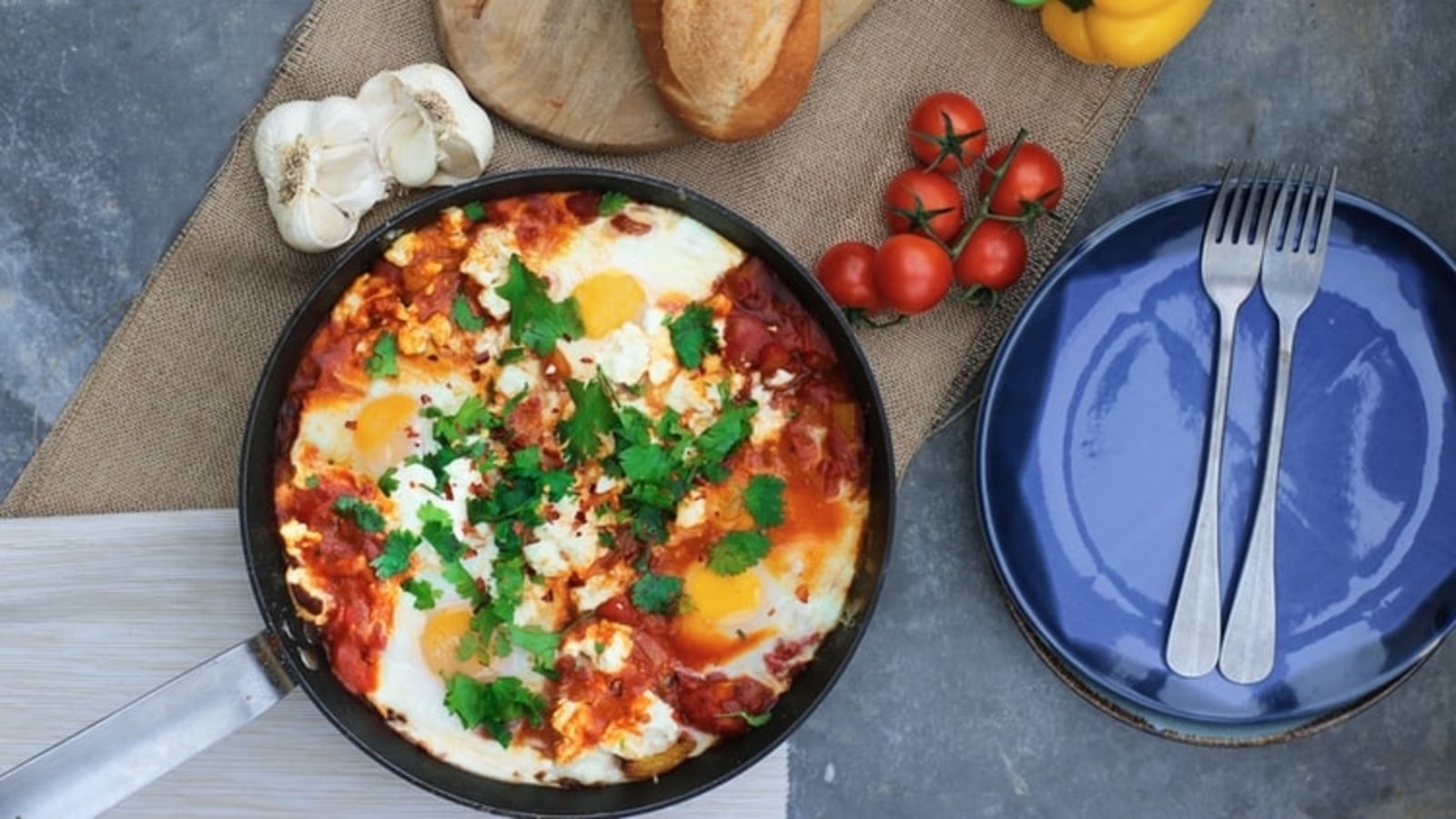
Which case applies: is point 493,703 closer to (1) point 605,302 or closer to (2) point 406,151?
(1) point 605,302

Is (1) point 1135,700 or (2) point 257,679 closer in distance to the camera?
(2) point 257,679

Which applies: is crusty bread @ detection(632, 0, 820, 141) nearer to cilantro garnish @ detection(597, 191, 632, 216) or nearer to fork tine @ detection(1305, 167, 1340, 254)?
cilantro garnish @ detection(597, 191, 632, 216)

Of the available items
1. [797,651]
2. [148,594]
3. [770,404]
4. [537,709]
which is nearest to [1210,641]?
[797,651]

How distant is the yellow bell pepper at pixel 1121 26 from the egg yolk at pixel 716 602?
1619 mm

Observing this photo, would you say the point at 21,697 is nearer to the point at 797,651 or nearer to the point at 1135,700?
the point at 797,651

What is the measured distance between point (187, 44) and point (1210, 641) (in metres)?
3.12

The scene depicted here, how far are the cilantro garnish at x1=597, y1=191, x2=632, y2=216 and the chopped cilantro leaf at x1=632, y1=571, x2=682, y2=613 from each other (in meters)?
0.89

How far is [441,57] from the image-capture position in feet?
12.3

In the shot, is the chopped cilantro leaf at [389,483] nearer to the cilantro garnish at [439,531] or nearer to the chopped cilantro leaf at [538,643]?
the cilantro garnish at [439,531]

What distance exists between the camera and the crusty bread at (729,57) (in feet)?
11.3

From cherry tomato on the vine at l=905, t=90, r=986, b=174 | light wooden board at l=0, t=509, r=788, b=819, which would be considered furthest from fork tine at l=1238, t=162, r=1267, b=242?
light wooden board at l=0, t=509, r=788, b=819

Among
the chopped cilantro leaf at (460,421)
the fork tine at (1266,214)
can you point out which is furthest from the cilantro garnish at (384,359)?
the fork tine at (1266,214)

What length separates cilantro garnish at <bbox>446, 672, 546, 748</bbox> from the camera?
3.45 m

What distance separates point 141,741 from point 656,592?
1187mm
